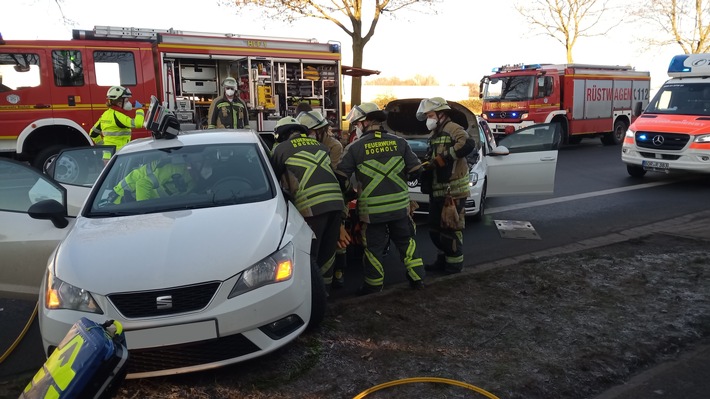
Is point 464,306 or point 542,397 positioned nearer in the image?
point 542,397

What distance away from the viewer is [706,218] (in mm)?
7773

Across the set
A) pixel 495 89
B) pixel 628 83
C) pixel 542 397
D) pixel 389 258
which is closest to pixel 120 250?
pixel 542 397

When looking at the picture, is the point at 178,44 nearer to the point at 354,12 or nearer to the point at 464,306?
the point at 464,306

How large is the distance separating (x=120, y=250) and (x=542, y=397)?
2.60 metres

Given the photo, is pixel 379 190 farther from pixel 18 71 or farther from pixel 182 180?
pixel 18 71

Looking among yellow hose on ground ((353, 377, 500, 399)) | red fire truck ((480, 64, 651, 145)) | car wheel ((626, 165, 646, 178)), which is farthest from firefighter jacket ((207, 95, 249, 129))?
red fire truck ((480, 64, 651, 145))

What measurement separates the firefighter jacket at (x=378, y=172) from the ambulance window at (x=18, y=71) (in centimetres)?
799

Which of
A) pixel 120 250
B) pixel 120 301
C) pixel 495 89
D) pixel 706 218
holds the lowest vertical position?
pixel 706 218

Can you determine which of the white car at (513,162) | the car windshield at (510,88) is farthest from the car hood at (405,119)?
the car windshield at (510,88)

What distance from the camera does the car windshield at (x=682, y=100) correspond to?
10758 mm

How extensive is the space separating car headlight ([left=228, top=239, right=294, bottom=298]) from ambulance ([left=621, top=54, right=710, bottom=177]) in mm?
9363

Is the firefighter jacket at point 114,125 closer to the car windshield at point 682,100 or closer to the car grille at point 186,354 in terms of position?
the car grille at point 186,354

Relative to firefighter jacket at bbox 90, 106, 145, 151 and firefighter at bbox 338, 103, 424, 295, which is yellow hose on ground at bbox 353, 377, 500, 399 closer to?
firefighter at bbox 338, 103, 424, 295

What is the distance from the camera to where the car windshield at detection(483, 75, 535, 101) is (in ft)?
56.0
